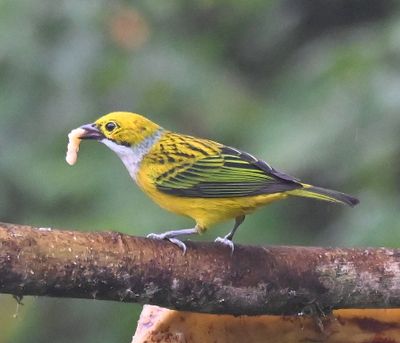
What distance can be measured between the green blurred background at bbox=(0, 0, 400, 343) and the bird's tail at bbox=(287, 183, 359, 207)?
0.90ft

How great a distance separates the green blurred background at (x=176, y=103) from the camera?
17.7ft

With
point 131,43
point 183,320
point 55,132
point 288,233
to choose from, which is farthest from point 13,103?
point 183,320

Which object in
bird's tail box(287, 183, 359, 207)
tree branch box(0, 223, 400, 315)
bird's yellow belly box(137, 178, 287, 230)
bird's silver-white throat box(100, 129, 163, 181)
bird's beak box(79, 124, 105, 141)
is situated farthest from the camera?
bird's silver-white throat box(100, 129, 163, 181)

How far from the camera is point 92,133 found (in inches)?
209

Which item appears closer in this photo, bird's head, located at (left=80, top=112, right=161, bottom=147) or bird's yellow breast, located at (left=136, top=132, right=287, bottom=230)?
bird's yellow breast, located at (left=136, top=132, right=287, bottom=230)

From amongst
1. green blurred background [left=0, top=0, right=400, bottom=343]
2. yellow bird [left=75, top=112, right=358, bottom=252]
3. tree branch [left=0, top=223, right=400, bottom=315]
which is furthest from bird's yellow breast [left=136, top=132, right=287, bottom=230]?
tree branch [left=0, top=223, right=400, bottom=315]

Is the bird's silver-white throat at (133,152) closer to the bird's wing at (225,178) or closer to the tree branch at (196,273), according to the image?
the bird's wing at (225,178)

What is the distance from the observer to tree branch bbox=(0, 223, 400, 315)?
3.87 m

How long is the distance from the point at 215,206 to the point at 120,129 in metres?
0.62

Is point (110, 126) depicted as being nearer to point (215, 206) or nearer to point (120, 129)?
point (120, 129)

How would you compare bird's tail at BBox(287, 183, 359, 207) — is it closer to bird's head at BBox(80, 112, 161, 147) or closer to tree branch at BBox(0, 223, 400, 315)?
tree branch at BBox(0, 223, 400, 315)

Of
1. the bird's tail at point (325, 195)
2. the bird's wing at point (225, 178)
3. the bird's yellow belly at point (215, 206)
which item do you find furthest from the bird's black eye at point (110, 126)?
the bird's tail at point (325, 195)

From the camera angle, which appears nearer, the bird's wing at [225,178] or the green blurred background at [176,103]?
the bird's wing at [225,178]

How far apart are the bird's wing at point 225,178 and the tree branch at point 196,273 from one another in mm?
433
